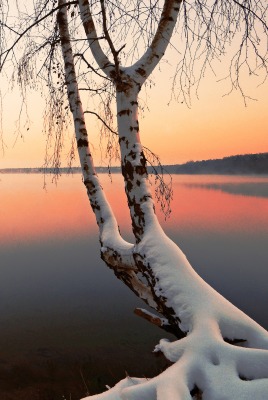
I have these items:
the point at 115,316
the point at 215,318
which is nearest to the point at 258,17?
the point at 215,318

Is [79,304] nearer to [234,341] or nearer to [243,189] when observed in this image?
[234,341]

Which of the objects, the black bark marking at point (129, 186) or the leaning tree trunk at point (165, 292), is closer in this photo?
the leaning tree trunk at point (165, 292)

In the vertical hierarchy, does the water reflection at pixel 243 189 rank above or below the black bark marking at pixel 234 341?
below

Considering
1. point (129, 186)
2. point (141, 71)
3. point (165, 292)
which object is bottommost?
point (165, 292)

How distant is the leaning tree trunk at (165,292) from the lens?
2.53 m

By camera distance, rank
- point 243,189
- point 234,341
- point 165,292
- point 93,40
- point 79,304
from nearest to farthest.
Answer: point 234,341 < point 165,292 < point 93,40 < point 79,304 < point 243,189

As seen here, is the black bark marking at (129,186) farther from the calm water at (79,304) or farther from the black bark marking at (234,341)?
the calm water at (79,304)

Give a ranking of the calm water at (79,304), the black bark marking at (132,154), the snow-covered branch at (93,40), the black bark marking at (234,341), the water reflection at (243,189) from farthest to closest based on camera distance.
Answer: the water reflection at (243,189) < the calm water at (79,304) < the snow-covered branch at (93,40) < the black bark marking at (132,154) < the black bark marking at (234,341)

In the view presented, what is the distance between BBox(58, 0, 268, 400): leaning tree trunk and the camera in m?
2.53

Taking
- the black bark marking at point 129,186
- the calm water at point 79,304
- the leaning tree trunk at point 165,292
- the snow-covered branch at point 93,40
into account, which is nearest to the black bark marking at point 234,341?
the leaning tree trunk at point 165,292

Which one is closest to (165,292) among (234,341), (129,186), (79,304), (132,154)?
(234,341)

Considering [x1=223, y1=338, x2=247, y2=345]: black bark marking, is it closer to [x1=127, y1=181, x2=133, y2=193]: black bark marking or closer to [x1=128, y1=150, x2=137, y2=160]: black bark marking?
[x1=127, y1=181, x2=133, y2=193]: black bark marking

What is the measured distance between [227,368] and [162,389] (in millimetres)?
449

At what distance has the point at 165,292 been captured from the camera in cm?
344
